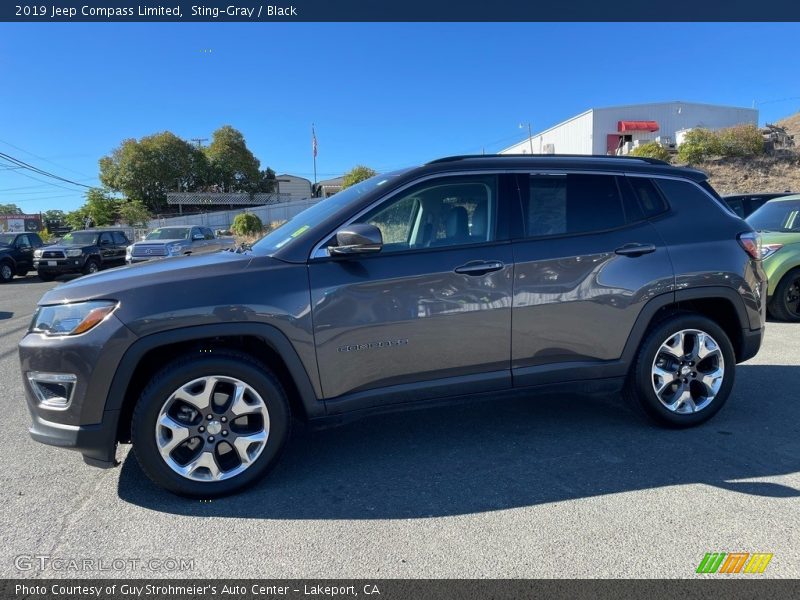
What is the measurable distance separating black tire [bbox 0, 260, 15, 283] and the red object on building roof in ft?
163

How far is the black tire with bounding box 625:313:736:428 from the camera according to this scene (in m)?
3.69

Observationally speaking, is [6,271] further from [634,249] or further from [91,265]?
[634,249]

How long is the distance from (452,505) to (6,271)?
20746 mm

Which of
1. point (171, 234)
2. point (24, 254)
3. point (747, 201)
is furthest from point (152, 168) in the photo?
point (747, 201)

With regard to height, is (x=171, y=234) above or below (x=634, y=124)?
below

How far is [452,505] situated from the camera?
9.51ft

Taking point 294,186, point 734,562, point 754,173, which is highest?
point 294,186

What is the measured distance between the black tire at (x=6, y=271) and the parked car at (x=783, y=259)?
70.5ft

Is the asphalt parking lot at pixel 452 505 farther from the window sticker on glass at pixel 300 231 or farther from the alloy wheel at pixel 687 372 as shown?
the window sticker on glass at pixel 300 231

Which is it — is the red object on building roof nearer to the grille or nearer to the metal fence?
the metal fence

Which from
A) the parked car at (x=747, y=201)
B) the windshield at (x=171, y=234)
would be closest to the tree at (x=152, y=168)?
the windshield at (x=171, y=234)

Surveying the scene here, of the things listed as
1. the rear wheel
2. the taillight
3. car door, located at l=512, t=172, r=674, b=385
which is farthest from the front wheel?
the taillight

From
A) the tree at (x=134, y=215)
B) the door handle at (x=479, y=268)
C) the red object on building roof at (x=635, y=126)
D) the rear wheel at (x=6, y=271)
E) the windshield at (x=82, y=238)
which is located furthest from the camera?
the red object on building roof at (x=635, y=126)

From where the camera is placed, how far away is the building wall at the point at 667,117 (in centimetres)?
5094
